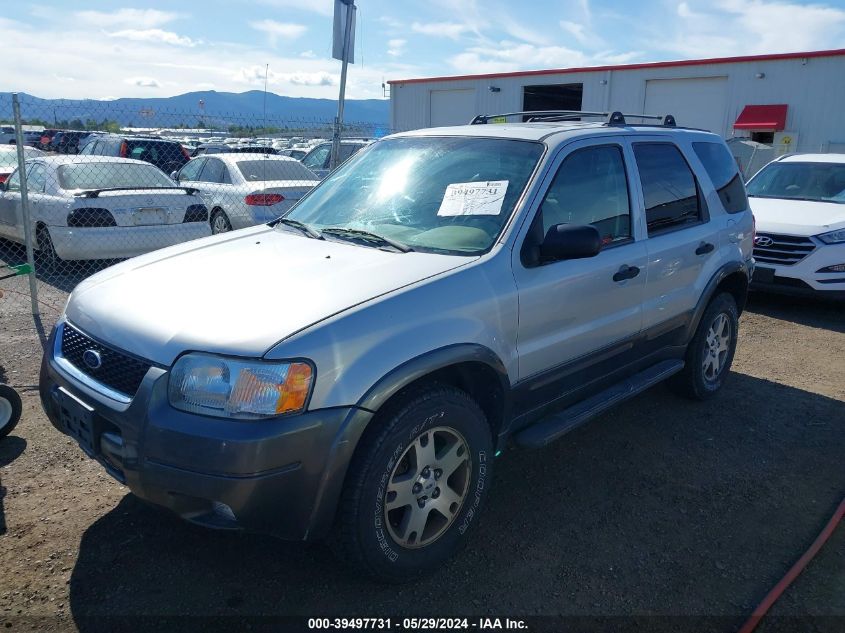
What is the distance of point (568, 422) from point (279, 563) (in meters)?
1.58

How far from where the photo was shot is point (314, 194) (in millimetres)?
4289

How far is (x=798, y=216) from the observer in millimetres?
8172

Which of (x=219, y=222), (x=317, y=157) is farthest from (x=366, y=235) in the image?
(x=317, y=157)

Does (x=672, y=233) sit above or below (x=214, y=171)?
below

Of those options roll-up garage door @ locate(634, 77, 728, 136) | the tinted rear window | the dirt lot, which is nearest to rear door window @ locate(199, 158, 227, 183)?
the tinted rear window

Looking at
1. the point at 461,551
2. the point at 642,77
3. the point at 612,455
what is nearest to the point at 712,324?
the point at 612,455

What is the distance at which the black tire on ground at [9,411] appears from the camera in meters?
4.07

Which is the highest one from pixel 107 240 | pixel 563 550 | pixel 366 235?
pixel 366 235

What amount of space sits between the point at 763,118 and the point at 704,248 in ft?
71.8

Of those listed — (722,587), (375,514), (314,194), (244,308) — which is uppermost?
(314,194)

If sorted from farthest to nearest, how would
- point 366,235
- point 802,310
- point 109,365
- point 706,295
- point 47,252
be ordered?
point 47,252 < point 802,310 < point 706,295 < point 366,235 < point 109,365

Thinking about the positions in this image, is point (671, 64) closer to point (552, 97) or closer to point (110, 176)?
point (552, 97)

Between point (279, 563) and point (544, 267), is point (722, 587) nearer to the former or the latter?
point (544, 267)

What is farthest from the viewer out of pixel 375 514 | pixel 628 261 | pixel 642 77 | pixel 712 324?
pixel 642 77
